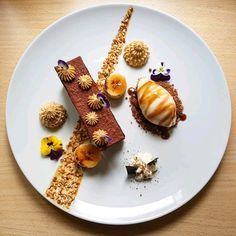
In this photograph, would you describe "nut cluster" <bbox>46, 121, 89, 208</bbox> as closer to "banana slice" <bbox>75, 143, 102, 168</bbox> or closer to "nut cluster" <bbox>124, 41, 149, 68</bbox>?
"banana slice" <bbox>75, 143, 102, 168</bbox>

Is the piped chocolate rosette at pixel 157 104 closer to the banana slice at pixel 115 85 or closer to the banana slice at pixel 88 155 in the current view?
the banana slice at pixel 115 85

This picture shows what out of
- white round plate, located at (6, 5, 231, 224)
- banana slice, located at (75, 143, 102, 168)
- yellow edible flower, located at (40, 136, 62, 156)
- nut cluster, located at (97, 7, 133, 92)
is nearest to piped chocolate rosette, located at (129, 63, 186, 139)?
white round plate, located at (6, 5, 231, 224)

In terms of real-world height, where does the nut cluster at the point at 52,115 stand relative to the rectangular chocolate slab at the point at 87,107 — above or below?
below

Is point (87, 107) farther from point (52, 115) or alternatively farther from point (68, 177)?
point (68, 177)

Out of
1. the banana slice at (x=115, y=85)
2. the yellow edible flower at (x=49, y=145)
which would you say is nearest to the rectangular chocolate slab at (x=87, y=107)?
the banana slice at (x=115, y=85)

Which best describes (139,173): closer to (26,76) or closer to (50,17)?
(26,76)

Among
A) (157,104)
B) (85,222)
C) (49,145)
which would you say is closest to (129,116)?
(157,104)
